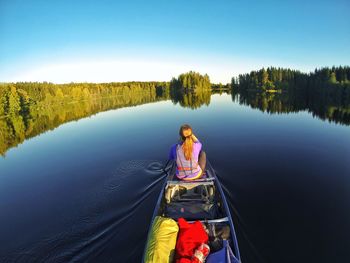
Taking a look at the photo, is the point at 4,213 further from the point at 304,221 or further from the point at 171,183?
the point at 304,221

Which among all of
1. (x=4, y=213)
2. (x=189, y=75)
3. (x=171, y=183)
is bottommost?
(x=4, y=213)

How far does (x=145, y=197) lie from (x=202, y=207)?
13.7ft

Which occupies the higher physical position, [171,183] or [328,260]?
[171,183]

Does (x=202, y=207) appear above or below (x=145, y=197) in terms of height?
above

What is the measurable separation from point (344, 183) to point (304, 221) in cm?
490

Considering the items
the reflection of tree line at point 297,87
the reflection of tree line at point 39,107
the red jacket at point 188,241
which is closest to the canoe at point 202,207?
the red jacket at point 188,241

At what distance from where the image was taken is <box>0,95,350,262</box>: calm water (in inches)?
273

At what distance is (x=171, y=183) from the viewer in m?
7.84

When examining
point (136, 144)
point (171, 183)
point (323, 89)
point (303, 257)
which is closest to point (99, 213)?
point (171, 183)

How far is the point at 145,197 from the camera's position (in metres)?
10.2

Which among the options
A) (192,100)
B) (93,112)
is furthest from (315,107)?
(93,112)

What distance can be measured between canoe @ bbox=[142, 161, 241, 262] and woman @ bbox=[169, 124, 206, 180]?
0.29 metres

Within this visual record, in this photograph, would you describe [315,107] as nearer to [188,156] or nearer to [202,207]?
[188,156]

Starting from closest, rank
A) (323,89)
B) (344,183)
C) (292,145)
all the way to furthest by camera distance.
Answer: (344,183)
(292,145)
(323,89)
